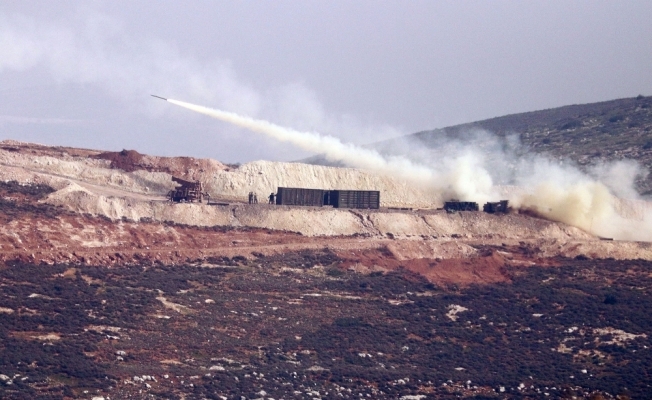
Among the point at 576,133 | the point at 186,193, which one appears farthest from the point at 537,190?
the point at 576,133

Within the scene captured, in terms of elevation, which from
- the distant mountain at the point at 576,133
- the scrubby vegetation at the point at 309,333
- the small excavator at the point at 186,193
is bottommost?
the scrubby vegetation at the point at 309,333

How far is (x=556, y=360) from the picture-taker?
164 ft

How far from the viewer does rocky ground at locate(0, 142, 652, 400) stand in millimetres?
44188

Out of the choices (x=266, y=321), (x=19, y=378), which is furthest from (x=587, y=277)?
(x=19, y=378)

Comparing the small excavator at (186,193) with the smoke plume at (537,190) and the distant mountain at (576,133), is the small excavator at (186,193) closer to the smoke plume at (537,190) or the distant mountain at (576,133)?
the smoke plume at (537,190)

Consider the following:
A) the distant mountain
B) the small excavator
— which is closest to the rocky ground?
the small excavator

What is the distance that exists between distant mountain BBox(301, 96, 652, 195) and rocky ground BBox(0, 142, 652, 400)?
4369cm

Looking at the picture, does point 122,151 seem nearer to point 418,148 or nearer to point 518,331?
point 518,331

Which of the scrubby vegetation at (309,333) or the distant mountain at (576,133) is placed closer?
the scrubby vegetation at (309,333)

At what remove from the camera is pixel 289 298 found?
187 feet

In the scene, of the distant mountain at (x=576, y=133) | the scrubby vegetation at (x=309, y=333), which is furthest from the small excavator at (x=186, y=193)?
the distant mountain at (x=576, y=133)

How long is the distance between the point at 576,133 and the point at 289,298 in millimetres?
95349

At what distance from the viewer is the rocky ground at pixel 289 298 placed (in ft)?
145

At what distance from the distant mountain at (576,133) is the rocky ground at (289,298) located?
43.7 metres
